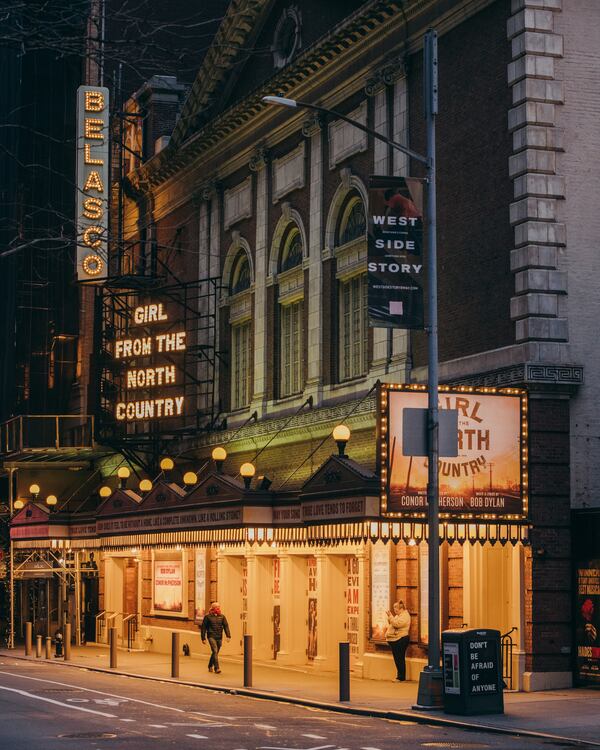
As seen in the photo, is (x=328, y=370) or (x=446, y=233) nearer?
(x=446, y=233)

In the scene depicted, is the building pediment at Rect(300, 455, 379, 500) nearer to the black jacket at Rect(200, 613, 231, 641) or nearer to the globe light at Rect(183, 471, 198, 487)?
the black jacket at Rect(200, 613, 231, 641)

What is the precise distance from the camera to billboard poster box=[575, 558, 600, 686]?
983 inches

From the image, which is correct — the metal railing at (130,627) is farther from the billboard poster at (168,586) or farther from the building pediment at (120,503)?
the building pediment at (120,503)

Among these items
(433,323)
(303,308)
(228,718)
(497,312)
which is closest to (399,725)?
(228,718)

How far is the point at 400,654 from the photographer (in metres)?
28.5

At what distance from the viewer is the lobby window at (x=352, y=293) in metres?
32.8

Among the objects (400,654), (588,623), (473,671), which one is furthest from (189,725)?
(400,654)

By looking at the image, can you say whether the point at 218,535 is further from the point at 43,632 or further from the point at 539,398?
the point at 43,632

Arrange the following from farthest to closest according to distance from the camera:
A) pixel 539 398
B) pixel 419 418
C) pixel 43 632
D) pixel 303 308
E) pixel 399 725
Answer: pixel 43 632 < pixel 303 308 < pixel 539 398 < pixel 419 418 < pixel 399 725

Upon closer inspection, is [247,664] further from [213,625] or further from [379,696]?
[379,696]

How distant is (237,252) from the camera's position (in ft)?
132

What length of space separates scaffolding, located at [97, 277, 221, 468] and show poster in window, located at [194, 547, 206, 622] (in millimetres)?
3603

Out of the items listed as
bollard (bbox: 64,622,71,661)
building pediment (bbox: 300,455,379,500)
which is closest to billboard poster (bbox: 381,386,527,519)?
building pediment (bbox: 300,455,379,500)

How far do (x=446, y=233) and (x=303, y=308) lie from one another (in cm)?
760
